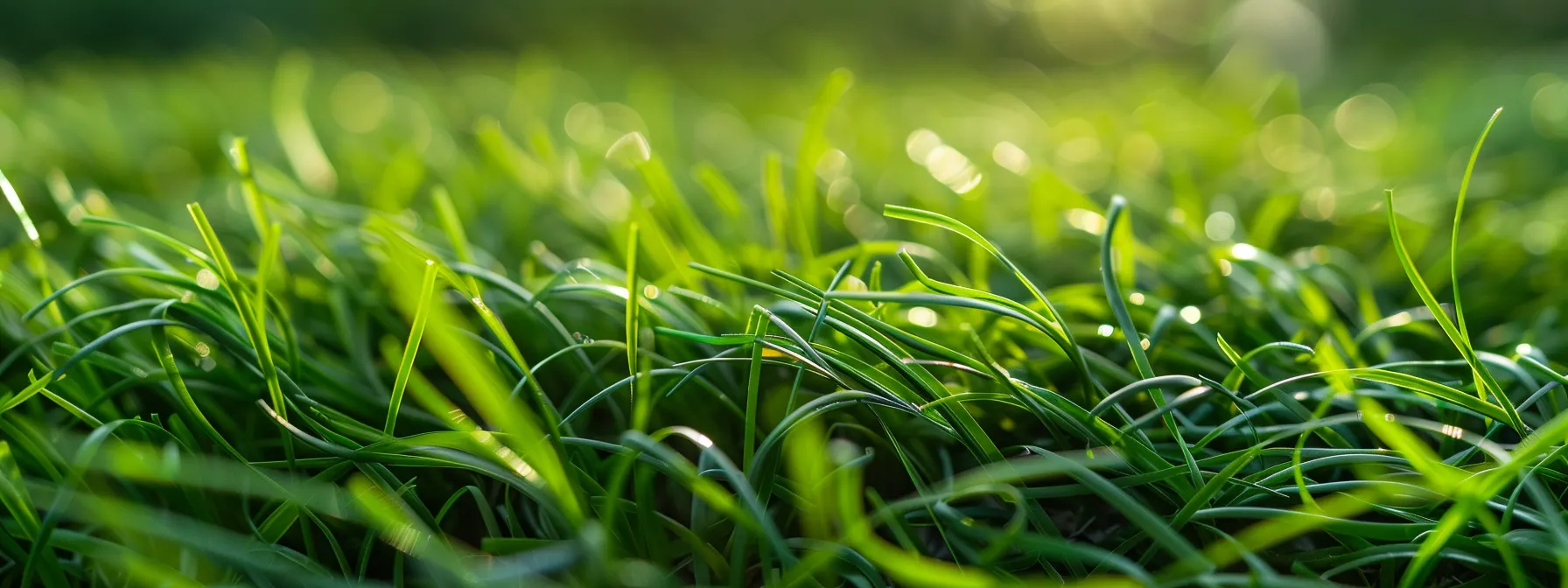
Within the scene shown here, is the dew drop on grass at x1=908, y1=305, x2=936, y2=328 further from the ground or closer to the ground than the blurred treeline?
closer to the ground

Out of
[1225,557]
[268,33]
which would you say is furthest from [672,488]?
[268,33]

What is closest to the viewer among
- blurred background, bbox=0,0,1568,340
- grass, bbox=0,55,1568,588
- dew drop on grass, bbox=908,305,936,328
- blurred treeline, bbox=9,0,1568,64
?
grass, bbox=0,55,1568,588

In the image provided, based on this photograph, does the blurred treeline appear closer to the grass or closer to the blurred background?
the blurred background

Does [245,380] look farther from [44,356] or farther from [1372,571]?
[1372,571]

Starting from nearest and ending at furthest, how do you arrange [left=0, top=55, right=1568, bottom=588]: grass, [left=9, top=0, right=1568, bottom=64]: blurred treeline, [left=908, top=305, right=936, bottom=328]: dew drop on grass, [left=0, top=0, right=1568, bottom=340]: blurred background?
[left=0, top=55, right=1568, bottom=588]: grass
[left=908, top=305, right=936, bottom=328]: dew drop on grass
[left=0, top=0, right=1568, bottom=340]: blurred background
[left=9, top=0, right=1568, bottom=64]: blurred treeline

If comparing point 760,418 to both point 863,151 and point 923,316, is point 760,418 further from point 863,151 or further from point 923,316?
point 863,151

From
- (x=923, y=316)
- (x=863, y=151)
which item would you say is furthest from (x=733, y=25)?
(x=923, y=316)

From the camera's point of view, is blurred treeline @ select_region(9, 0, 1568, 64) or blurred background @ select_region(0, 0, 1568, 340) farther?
blurred treeline @ select_region(9, 0, 1568, 64)

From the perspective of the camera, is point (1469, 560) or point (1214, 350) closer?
point (1469, 560)

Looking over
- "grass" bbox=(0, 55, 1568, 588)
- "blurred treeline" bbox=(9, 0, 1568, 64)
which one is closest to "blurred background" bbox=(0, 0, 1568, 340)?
"grass" bbox=(0, 55, 1568, 588)
